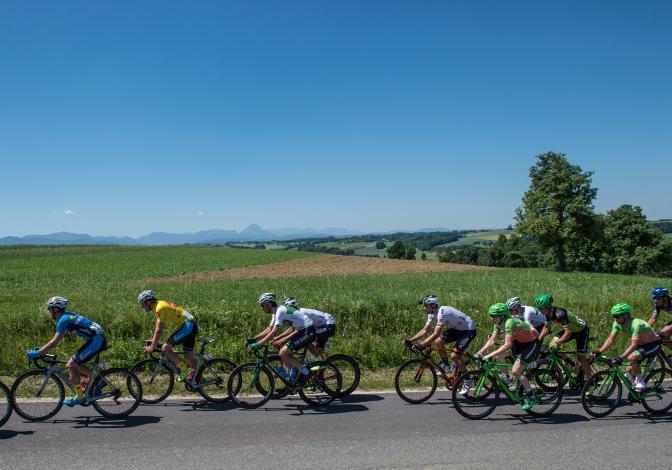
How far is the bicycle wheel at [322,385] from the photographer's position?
7724mm

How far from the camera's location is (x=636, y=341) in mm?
6914

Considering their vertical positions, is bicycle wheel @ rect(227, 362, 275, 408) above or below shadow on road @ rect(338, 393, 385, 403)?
above

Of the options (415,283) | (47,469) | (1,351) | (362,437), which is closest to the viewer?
(47,469)

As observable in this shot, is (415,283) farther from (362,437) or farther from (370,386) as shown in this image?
(362,437)

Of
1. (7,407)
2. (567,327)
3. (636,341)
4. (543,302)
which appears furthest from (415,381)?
(7,407)

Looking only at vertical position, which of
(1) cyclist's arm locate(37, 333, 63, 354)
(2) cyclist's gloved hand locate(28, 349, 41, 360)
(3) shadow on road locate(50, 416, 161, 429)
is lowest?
(3) shadow on road locate(50, 416, 161, 429)

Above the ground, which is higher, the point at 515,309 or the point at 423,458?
the point at 515,309

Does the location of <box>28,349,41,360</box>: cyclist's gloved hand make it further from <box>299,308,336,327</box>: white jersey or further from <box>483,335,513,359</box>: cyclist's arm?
<box>483,335,513,359</box>: cyclist's arm

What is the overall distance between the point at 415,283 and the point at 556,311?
2149cm

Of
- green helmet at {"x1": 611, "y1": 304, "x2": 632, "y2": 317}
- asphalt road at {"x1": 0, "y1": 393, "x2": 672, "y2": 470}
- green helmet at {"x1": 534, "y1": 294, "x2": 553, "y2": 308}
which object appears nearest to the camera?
asphalt road at {"x1": 0, "y1": 393, "x2": 672, "y2": 470}

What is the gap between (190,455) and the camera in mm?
5484

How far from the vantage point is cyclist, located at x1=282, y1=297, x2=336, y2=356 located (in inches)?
320

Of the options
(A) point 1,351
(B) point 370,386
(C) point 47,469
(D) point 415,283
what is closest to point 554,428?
(B) point 370,386

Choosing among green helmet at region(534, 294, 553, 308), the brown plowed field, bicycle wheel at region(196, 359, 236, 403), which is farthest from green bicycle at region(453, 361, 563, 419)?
the brown plowed field
